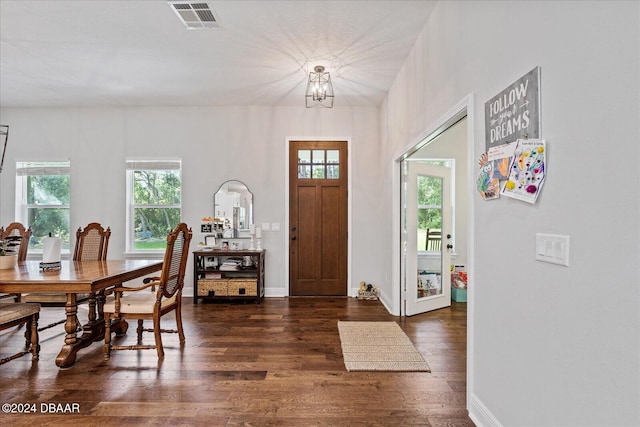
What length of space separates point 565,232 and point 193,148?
5081 mm

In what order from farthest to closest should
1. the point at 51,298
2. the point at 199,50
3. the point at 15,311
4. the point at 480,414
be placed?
the point at 199,50 → the point at 51,298 → the point at 15,311 → the point at 480,414

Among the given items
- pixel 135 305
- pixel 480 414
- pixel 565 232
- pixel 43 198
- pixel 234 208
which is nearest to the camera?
pixel 565 232

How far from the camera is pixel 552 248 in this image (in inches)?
54.3

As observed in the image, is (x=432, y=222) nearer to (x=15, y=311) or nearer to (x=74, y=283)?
(x=74, y=283)

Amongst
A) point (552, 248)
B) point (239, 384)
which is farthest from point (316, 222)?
point (552, 248)

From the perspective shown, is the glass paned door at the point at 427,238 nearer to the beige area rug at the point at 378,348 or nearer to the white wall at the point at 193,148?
the beige area rug at the point at 378,348

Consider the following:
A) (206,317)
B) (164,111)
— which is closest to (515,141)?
(206,317)

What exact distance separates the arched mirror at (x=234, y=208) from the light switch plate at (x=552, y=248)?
14.3ft

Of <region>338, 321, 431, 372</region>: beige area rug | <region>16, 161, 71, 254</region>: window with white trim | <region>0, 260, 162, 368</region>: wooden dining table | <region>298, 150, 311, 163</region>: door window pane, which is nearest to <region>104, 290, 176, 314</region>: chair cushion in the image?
<region>0, 260, 162, 368</region>: wooden dining table

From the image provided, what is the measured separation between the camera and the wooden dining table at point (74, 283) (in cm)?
255

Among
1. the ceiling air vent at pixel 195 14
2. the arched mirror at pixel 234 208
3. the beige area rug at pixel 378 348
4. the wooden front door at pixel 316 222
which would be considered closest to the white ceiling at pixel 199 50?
the ceiling air vent at pixel 195 14

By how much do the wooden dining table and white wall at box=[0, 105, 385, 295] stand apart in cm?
204

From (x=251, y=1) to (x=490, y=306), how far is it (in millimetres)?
2798

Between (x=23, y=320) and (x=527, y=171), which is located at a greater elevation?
(x=527, y=171)
